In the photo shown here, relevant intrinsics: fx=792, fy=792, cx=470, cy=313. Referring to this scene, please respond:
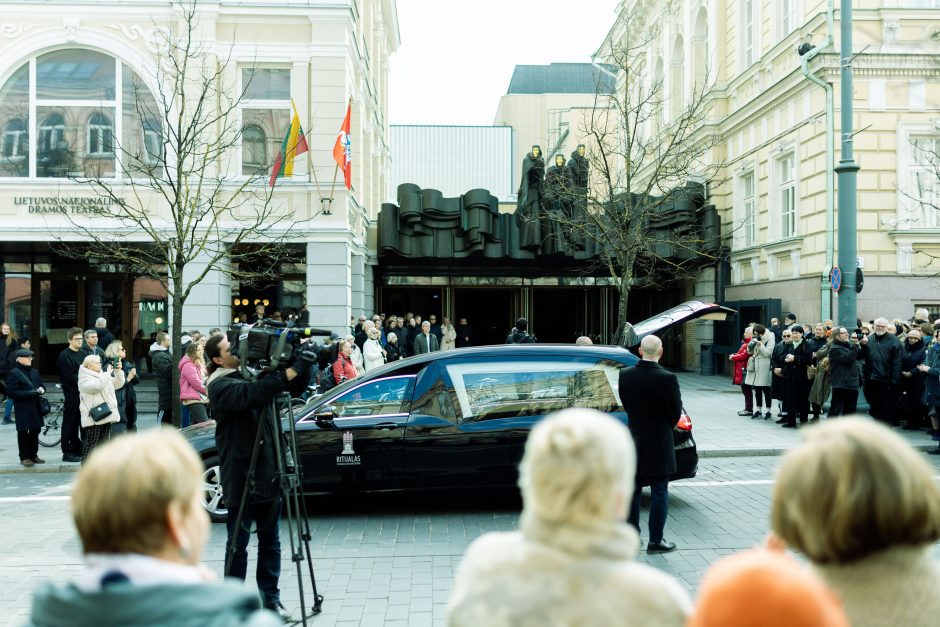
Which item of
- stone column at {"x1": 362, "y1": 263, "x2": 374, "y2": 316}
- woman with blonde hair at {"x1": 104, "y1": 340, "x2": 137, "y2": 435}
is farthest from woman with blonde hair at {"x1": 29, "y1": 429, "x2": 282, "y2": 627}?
stone column at {"x1": 362, "y1": 263, "x2": 374, "y2": 316}

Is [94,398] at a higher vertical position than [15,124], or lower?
lower

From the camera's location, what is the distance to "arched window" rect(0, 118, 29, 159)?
1806cm

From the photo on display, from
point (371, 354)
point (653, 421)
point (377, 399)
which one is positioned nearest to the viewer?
point (653, 421)

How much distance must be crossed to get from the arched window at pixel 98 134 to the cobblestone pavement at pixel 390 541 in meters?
10.5

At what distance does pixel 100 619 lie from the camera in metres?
1.76

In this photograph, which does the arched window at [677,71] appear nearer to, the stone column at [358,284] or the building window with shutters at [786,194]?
the building window with shutters at [786,194]

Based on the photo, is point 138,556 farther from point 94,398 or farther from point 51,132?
point 51,132

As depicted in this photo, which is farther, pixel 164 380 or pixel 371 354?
pixel 371 354

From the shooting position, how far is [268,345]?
191 inches

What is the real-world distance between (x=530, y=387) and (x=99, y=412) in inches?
229

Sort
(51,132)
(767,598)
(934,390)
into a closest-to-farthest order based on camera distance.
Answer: (767,598), (934,390), (51,132)

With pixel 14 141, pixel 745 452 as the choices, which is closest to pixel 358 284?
pixel 14 141

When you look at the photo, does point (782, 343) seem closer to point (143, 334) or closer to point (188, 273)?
point (188, 273)

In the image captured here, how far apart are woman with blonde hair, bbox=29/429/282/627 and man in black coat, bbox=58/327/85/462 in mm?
9816
